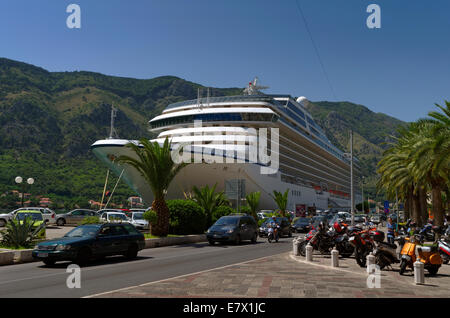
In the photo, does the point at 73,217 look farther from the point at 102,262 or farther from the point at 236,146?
the point at 102,262

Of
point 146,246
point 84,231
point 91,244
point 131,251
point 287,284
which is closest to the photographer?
point 287,284

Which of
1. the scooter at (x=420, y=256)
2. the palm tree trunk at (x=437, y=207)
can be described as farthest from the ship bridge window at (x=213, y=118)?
the scooter at (x=420, y=256)

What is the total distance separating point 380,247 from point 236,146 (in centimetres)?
3269

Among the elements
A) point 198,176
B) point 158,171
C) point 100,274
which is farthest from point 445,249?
point 198,176

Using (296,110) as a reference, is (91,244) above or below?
below

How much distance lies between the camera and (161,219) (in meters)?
20.9

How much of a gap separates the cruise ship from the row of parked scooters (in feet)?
39.2

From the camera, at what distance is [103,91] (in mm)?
147375

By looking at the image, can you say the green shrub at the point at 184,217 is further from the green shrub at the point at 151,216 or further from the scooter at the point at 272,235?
the scooter at the point at 272,235

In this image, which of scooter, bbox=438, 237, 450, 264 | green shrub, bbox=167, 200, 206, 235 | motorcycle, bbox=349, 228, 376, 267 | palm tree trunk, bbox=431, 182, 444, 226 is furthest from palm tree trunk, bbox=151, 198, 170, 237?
palm tree trunk, bbox=431, 182, 444, 226

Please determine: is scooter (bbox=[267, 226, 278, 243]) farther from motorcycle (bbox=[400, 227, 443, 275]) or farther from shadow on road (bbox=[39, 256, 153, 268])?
motorcycle (bbox=[400, 227, 443, 275])

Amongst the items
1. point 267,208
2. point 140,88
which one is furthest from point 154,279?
point 140,88

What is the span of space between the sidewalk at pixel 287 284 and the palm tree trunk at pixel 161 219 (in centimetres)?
991
